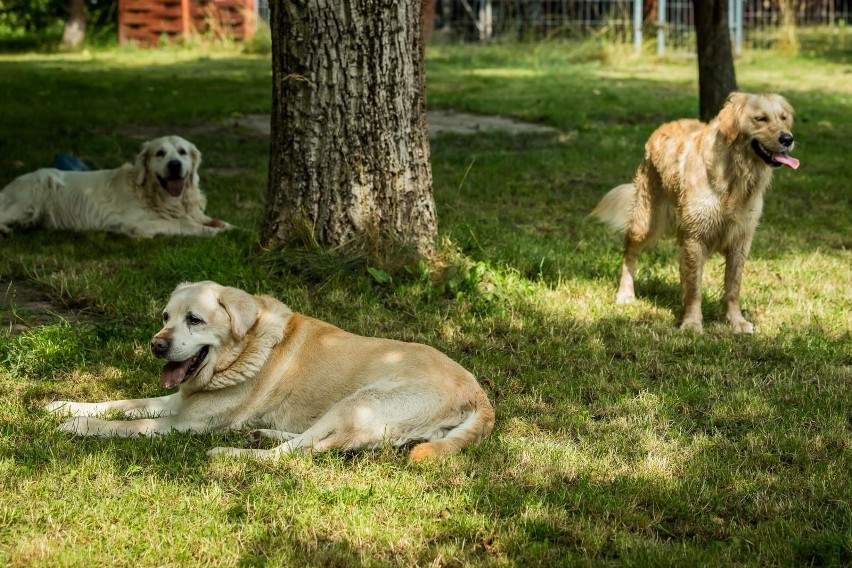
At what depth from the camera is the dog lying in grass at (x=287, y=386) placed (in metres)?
4.41

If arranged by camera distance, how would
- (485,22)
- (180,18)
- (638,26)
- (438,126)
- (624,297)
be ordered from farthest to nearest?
(485,22)
(180,18)
(638,26)
(438,126)
(624,297)

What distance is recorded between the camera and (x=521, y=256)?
7363 millimetres

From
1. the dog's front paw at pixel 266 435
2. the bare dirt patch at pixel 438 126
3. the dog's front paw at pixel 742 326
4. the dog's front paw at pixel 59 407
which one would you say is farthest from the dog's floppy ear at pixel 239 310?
the bare dirt patch at pixel 438 126

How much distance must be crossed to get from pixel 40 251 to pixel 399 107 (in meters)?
3.11

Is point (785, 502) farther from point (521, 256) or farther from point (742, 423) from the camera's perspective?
point (521, 256)

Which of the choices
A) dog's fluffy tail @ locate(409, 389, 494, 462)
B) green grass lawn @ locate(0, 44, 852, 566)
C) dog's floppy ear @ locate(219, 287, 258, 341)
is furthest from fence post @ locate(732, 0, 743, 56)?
dog's floppy ear @ locate(219, 287, 258, 341)

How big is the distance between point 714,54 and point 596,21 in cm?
1438

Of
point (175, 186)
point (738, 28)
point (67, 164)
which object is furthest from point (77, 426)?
point (738, 28)

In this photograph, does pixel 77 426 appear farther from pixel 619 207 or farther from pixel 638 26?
pixel 638 26

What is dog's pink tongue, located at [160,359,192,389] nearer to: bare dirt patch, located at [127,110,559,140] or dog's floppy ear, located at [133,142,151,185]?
dog's floppy ear, located at [133,142,151,185]

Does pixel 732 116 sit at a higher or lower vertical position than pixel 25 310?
higher

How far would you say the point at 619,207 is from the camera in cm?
734

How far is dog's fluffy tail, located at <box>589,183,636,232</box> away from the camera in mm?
7262

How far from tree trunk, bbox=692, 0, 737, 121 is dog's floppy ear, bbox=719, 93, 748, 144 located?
18.8 ft
